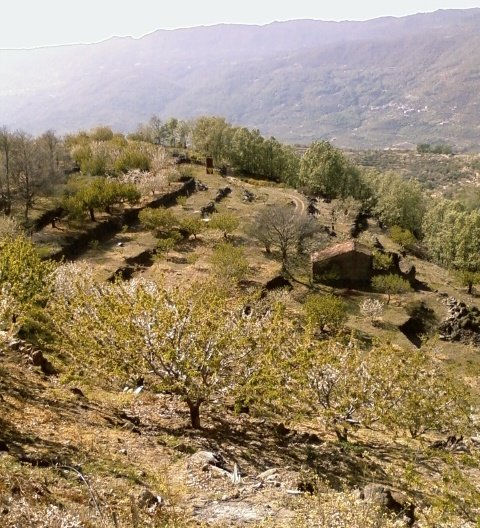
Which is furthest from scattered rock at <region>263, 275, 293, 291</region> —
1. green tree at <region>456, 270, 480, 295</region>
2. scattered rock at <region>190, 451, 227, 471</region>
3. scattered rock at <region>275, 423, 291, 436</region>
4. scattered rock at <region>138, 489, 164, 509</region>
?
scattered rock at <region>138, 489, 164, 509</region>

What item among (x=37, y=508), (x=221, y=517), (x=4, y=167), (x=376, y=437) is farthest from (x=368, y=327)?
(x=4, y=167)

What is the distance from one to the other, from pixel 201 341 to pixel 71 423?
229 inches

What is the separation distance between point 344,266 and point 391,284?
204 inches

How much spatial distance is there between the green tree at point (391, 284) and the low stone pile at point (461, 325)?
5.04 m

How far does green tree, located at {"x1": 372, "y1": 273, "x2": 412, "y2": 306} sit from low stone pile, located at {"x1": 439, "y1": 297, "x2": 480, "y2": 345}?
16.5 feet

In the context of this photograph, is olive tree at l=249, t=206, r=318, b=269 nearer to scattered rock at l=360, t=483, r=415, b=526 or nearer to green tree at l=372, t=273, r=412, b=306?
green tree at l=372, t=273, r=412, b=306

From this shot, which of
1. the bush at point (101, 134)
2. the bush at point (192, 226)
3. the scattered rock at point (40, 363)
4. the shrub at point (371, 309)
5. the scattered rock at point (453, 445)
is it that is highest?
the bush at point (101, 134)

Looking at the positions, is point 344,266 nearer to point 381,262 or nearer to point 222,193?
point 381,262

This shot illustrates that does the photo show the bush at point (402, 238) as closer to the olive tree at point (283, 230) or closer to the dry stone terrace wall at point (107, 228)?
the olive tree at point (283, 230)

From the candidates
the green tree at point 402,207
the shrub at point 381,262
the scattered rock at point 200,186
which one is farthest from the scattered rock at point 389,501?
the green tree at point 402,207

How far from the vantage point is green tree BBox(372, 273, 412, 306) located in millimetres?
52875

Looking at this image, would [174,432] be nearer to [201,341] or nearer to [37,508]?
[201,341]

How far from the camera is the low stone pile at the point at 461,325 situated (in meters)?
47.9

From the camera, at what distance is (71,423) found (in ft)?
61.1
